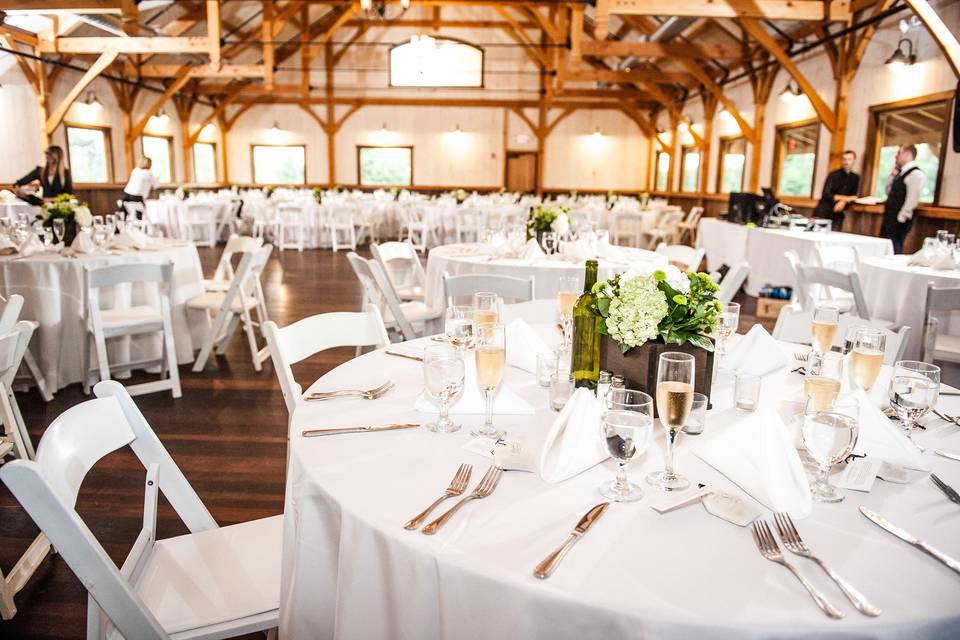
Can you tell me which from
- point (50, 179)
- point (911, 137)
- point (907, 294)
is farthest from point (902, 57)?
point (50, 179)

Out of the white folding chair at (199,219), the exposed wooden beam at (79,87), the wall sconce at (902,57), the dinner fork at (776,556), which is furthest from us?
the white folding chair at (199,219)

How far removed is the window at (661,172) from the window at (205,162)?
12391 mm

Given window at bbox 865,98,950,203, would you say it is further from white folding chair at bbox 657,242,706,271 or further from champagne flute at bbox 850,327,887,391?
champagne flute at bbox 850,327,887,391

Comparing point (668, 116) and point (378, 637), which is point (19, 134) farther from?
point (668, 116)

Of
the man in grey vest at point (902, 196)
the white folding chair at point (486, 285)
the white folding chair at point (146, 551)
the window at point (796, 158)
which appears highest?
the window at point (796, 158)

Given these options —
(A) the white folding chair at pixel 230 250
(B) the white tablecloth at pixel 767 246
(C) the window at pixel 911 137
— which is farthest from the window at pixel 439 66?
(A) the white folding chair at pixel 230 250

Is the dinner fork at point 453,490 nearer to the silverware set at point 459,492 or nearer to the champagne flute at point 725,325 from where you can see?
the silverware set at point 459,492

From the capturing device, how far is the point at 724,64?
13273 mm

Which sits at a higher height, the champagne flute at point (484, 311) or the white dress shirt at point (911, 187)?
the white dress shirt at point (911, 187)

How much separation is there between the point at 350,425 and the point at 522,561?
24.9 inches

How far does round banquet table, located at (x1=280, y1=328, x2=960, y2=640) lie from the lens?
892mm

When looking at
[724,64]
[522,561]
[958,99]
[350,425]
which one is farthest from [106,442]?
[724,64]

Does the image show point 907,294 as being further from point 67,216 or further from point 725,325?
point 67,216

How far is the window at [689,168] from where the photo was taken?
15.7m
